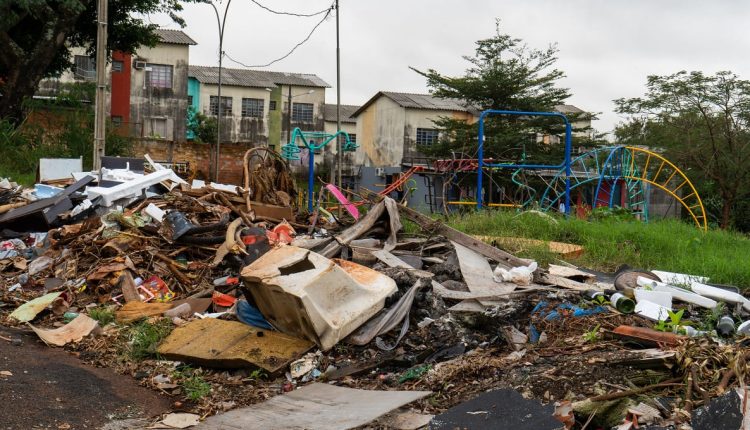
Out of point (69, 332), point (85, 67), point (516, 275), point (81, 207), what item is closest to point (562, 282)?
point (516, 275)

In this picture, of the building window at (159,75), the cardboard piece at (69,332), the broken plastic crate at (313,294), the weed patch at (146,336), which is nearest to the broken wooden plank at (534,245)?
the broken plastic crate at (313,294)

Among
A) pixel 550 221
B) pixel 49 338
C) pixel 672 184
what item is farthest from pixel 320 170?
pixel 49 338

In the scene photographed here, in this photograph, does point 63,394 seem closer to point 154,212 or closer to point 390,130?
point 154,212

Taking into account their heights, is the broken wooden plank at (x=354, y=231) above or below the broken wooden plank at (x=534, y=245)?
above

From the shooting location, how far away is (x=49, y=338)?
611 cm

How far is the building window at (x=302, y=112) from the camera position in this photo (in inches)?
1927

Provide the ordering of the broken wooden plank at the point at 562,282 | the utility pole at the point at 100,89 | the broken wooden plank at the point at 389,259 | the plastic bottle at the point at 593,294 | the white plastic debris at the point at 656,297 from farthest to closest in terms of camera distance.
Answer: the utility pole at the point at 100,89, the broken wooden plank at the point at 389,259, the broken wooden plank at the point at 562,282, the plastic bottle at the point at 593,294, the white plastic debris at the point at 656,297

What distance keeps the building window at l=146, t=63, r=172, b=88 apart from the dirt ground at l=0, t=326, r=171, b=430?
3736 centimetres

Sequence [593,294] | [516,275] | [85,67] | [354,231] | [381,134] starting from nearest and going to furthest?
[593,294], [516,275], [354,231], [85,67], [381,134]

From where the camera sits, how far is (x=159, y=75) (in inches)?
1609

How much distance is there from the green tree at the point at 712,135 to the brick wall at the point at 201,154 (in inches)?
560

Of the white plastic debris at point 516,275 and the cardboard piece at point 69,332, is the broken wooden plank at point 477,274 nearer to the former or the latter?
the white plastic debris at point 516,275

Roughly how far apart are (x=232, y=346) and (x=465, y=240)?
3.07 metres

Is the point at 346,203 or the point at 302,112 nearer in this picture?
the point at 346,203
